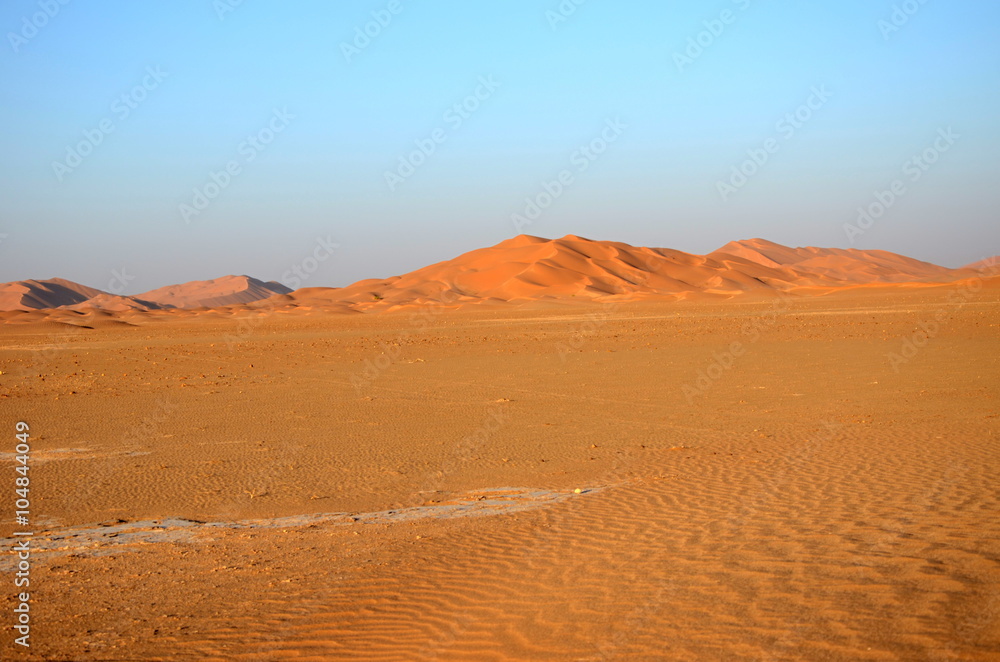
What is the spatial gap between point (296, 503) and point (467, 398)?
7.95 m

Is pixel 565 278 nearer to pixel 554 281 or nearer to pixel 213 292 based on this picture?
pixel 554 281

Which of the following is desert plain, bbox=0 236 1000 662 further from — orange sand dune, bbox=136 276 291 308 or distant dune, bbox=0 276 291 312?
orange sand dune, bbox=136 276 291 308

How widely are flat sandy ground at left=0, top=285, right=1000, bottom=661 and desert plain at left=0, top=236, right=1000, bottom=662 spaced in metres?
0.03

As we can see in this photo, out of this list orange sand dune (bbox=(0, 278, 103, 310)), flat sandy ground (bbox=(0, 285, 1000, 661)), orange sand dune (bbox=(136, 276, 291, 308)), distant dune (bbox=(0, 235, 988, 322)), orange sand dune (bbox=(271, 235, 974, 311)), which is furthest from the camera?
orange sand dune (bbox=(136, 276, 291, 308))

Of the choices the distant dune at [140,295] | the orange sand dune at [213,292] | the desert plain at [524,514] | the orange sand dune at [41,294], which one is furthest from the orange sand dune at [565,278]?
the orange sand dune at [213,292]

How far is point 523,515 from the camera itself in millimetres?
7754

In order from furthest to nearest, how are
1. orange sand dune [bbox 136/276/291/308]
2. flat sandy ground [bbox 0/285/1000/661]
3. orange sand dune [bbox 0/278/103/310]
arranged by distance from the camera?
orange sand dune [bbox 136/276/291/308] → orange sand dune [bbox 0/278/103/310] → flat sandy ground [bbox 0/285/1000/661]

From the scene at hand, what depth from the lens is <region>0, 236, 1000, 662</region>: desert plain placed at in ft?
15.9

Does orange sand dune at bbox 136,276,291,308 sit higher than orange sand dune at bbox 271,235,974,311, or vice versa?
orange sand dune at bbox 136,276,291,308

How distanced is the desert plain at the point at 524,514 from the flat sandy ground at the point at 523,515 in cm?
3

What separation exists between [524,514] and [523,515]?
0.04 m

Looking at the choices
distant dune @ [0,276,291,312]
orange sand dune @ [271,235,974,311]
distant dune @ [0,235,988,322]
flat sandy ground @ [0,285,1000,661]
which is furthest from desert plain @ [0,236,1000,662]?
distant dune @ [0,276,291,312]

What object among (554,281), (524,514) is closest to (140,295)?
(554,281)

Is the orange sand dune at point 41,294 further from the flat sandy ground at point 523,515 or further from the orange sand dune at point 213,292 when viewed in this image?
the flat sandy ground at point 523,515
